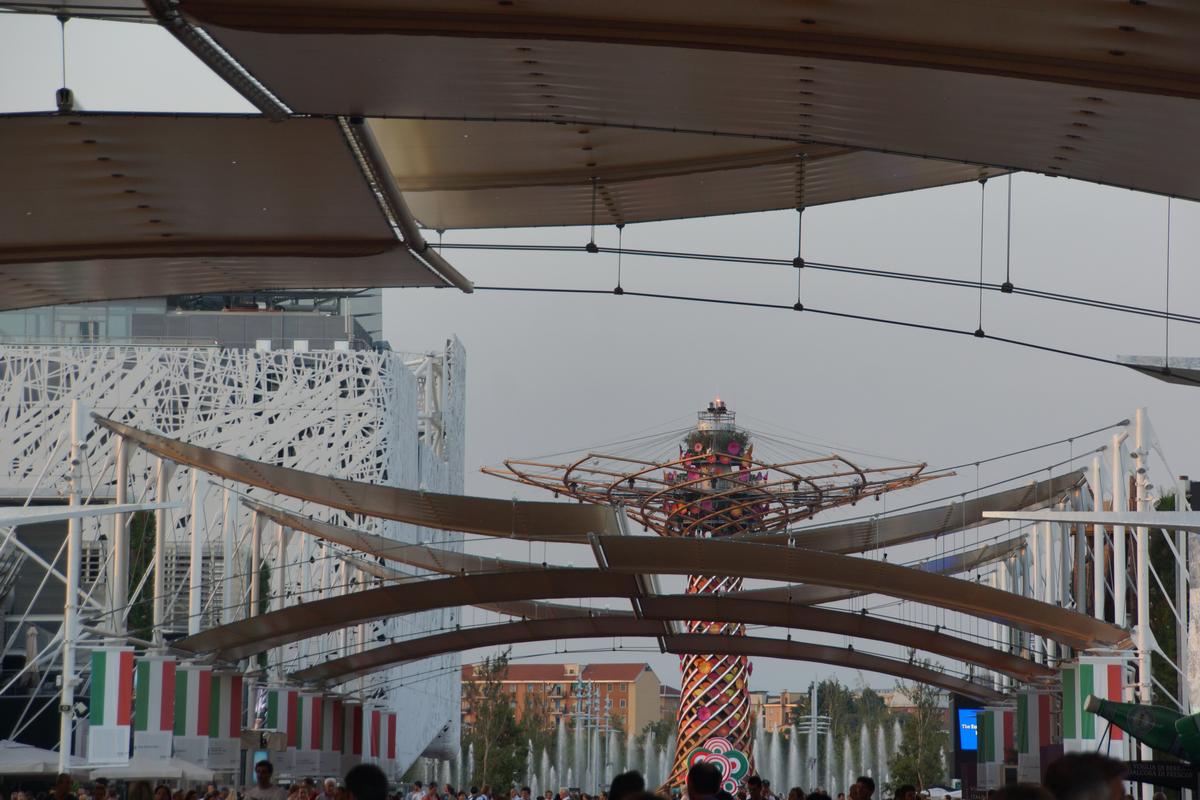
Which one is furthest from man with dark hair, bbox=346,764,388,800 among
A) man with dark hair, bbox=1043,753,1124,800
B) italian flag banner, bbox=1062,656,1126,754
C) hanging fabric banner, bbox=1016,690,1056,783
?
hanging fabric banner, bbox=1016,690,1056,783

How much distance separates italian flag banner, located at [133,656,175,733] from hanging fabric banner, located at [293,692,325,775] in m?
7.66

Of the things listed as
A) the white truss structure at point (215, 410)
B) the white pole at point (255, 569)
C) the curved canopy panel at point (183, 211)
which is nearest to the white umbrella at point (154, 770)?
the white pole at point (255, 569)

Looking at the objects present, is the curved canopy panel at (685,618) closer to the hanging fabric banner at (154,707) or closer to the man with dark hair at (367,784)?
the hanging fabric banner at (154,707)

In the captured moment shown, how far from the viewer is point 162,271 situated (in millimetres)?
14727

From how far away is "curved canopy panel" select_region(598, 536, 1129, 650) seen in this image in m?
25.0

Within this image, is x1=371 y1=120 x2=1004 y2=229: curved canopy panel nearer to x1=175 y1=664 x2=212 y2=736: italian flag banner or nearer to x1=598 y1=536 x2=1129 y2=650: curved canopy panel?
x1=598 y1=536 x2=1129 y2=650: curved canopy panel

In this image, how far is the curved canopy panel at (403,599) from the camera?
28547 mm

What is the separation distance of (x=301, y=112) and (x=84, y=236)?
3.43m

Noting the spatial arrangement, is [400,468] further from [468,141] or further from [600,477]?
[468,141]

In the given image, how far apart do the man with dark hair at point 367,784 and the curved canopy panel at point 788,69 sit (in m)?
4.73

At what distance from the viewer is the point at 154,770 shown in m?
24.3

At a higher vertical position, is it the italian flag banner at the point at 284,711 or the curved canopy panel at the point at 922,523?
the curved canopy panel at the point at 922,523

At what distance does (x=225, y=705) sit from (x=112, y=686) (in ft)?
20.9

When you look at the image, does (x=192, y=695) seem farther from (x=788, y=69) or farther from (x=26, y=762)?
(x=788, y=69)
